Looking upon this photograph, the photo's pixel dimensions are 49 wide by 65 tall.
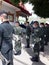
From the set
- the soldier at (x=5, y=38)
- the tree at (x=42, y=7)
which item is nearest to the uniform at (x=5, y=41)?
the soldier at (x=5, y=38)

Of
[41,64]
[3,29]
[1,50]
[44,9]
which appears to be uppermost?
[44,9]

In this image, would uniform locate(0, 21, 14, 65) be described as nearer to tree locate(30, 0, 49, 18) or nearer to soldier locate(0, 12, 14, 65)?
soldier locate(0, 12, 14, 65)

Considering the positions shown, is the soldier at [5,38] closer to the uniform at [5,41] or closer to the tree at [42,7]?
the uniform at [5,41]

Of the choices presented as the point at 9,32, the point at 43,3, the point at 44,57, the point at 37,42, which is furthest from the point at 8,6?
the point at 9,32

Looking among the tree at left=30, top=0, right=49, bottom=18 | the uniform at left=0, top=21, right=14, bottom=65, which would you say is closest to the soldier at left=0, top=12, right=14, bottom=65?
the uniform at left=0, top=21, right=14, bottom=65

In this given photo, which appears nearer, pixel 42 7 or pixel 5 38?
pixel 5 38

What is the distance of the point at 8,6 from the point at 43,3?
766 cm

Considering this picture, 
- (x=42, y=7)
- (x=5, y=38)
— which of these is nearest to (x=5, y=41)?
(x=5, y=38)

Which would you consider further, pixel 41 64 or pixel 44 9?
pixel 44 9

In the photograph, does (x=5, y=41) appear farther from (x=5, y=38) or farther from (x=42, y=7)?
(x=42, y=7)

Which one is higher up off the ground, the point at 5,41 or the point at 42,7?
the point at 42,7

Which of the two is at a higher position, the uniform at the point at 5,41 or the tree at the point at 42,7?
the tree at the point at 42,7

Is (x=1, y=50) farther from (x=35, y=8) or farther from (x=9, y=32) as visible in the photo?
(x=35, y=8)

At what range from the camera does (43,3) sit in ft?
60.7
